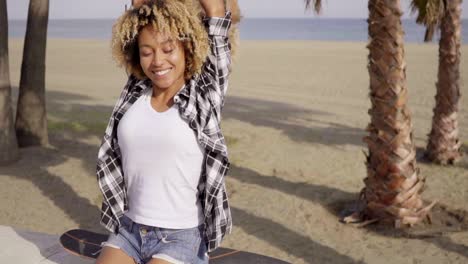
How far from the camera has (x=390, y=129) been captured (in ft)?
17.9

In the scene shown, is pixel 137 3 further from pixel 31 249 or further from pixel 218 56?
pixel 31 249

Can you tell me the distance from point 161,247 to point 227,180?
4909 mm

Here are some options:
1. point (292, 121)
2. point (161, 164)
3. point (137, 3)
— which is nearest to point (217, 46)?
point (137, 3)

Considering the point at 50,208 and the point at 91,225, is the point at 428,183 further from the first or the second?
the point at 50,208

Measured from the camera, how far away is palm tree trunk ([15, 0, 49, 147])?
800cm

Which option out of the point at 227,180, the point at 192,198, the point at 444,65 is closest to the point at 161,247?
the point at 192,198

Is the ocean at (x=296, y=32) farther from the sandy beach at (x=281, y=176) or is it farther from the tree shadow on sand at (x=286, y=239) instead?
the tree shadow on sand at (x=286, y=239)

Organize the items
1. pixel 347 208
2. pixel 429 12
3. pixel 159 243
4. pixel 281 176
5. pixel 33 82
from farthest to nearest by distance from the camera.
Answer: pixel 33 82, pixel 281 176, pixel 429 12, pixel 347 208, pixel 159 243

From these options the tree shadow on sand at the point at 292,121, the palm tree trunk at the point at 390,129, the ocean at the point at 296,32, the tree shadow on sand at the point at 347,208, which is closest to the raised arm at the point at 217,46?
the tree shadow on sand at the point at 347,208

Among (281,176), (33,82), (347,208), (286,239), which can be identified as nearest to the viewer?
(286,239)

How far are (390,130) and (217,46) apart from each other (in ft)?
11.3

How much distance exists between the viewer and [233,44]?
270 cm

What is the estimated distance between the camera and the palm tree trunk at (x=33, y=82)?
800 centimetres

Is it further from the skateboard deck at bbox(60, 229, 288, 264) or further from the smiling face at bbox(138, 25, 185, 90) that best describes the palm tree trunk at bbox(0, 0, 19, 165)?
the smiling face at bbox(138, 25, 185, 90)
